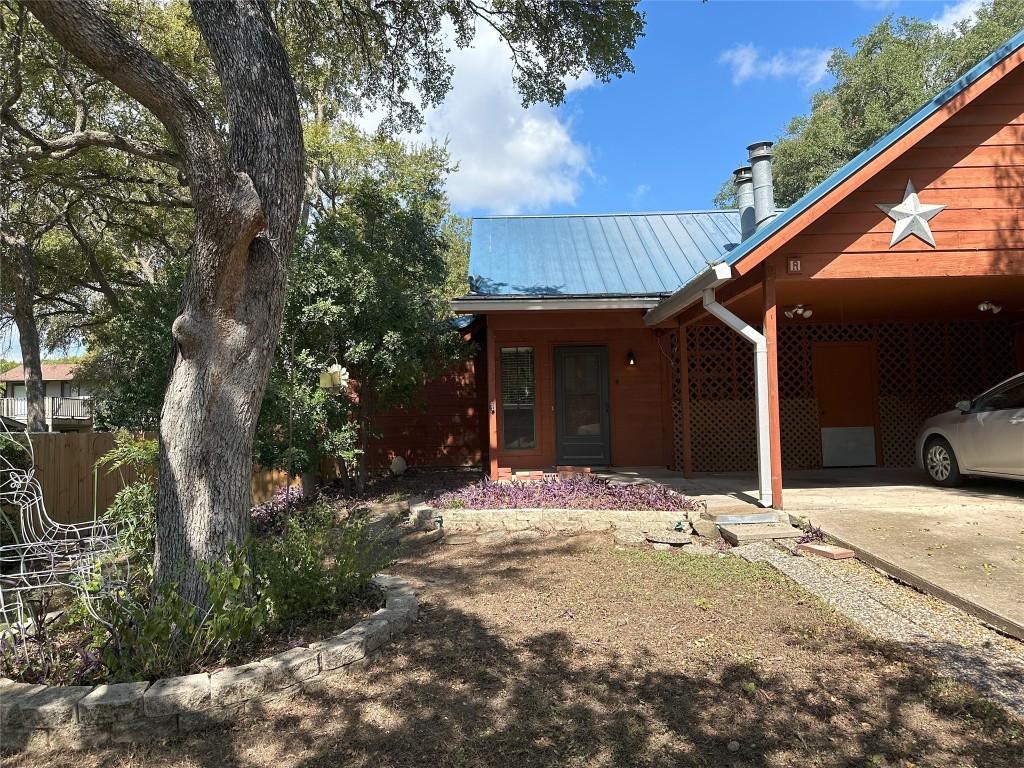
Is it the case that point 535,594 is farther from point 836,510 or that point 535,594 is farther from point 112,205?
point 112,205

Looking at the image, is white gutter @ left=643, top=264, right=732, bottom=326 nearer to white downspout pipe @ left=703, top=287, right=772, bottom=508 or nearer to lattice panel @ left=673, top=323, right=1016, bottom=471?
white downspout pipe @ left=703, top=287, right=772, bottom=508

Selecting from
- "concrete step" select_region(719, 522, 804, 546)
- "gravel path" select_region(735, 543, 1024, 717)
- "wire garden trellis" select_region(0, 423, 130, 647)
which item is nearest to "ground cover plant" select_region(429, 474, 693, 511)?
"concrete step" select_region(719, 522, 804, 546)

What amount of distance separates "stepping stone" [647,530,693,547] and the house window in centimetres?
382

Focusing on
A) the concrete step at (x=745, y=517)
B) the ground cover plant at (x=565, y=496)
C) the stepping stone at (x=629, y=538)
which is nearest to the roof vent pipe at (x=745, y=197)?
the ground cover plant at (x=565, y=496)

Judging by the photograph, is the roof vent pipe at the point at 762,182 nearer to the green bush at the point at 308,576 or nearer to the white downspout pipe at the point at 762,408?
the white downspout pipe at the point at 762,408

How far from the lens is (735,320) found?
7.18 metres

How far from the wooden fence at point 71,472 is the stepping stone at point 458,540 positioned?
4247 mm

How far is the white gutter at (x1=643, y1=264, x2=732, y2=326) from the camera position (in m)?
6.73

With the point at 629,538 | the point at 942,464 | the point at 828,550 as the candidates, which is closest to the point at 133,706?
the point at 629,538

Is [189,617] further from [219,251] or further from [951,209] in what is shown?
[951,209]

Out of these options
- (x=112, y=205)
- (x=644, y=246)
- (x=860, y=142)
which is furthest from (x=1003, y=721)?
(x=860, y=142)

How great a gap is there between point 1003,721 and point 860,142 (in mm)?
25131

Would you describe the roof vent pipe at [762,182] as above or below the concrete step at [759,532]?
above

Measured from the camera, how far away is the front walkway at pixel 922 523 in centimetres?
446
